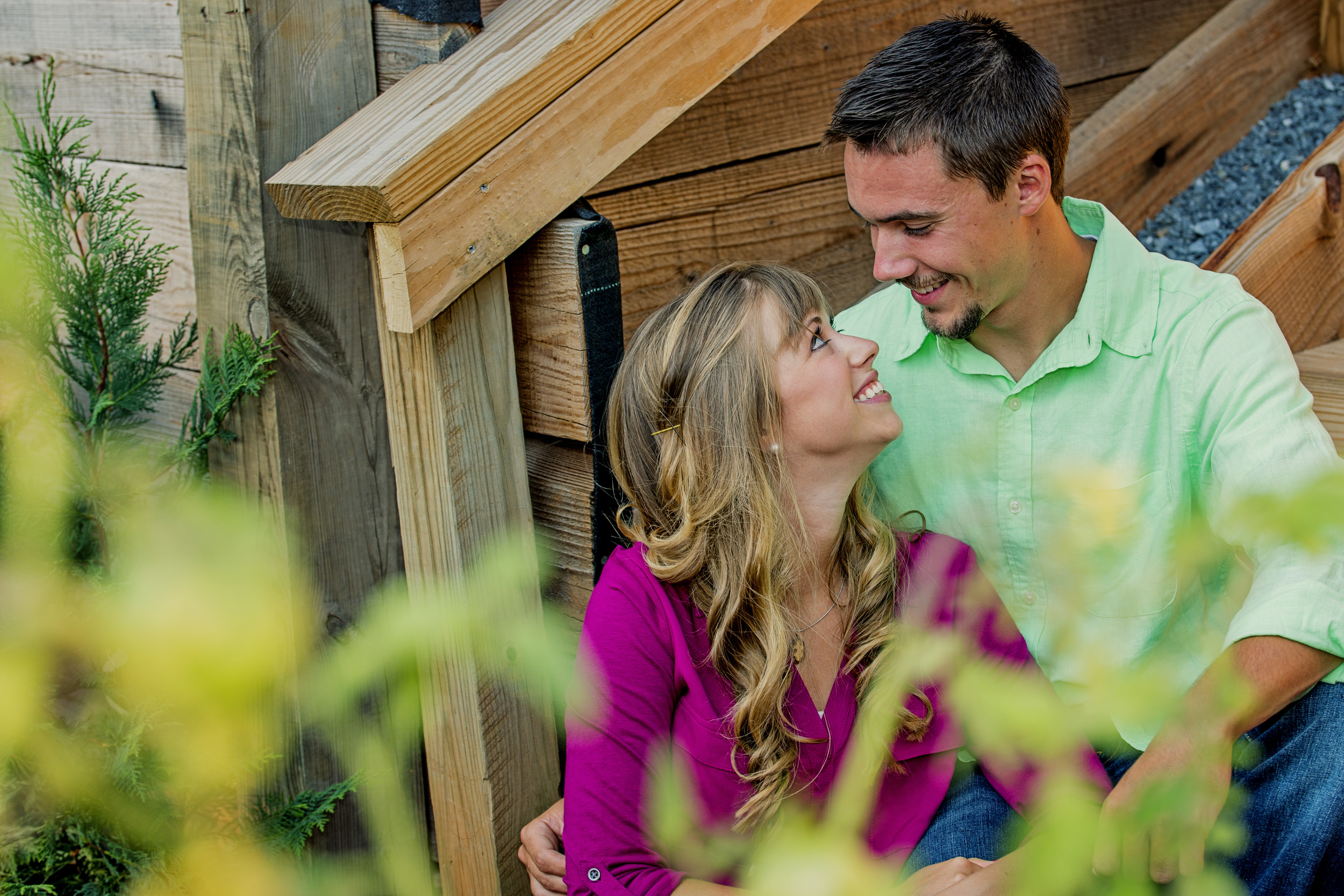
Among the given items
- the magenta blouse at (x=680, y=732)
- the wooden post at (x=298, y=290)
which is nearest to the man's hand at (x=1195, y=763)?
the magenta blouse at (x=680, y=732)

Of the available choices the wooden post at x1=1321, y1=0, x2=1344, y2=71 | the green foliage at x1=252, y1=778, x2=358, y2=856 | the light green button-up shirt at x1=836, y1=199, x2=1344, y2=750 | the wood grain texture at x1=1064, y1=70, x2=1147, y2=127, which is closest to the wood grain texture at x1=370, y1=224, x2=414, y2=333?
the green foliage at x1=252, y1=778, x2=358, y2=856

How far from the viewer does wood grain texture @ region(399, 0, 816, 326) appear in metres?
1.41

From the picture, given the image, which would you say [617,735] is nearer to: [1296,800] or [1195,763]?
[1296,800]

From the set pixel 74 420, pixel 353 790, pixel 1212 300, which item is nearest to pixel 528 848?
pixel 353 790

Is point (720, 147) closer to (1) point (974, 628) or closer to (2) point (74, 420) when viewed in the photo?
(1) point (974, 628)

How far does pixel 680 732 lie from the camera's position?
1.61 metres

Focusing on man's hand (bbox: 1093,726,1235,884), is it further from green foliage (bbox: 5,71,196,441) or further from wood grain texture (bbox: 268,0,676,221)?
green foliage (bbox: 5,71,196,441)

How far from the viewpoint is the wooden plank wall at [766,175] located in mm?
1983

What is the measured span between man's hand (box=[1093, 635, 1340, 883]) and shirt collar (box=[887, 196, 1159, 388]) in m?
0.58

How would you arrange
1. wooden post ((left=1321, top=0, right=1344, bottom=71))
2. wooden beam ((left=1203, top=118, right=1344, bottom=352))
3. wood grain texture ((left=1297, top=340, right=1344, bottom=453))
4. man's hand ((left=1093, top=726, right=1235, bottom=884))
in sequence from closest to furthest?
man's hand ((left=1093, top=726, right=1235, bottom=884)) < wood grain texture ((left=1297, top=340, right=1344, bottom=453)) < wooden beam ((left=1203, top=118, right=1344, bottom=352)) < wooden post ((left=1321, top=0, right=1344, bottom=71))

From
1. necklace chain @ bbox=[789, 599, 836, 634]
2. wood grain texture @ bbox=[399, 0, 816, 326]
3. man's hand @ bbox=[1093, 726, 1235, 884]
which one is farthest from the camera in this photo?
necklace chain @ bbox=[789, 599, 836, 634]

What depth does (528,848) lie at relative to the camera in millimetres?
1660

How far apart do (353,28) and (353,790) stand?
120 cm

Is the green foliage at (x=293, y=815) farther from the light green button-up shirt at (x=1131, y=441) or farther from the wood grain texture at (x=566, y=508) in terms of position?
the light green button-up shirt at (x=1131, y=441)
